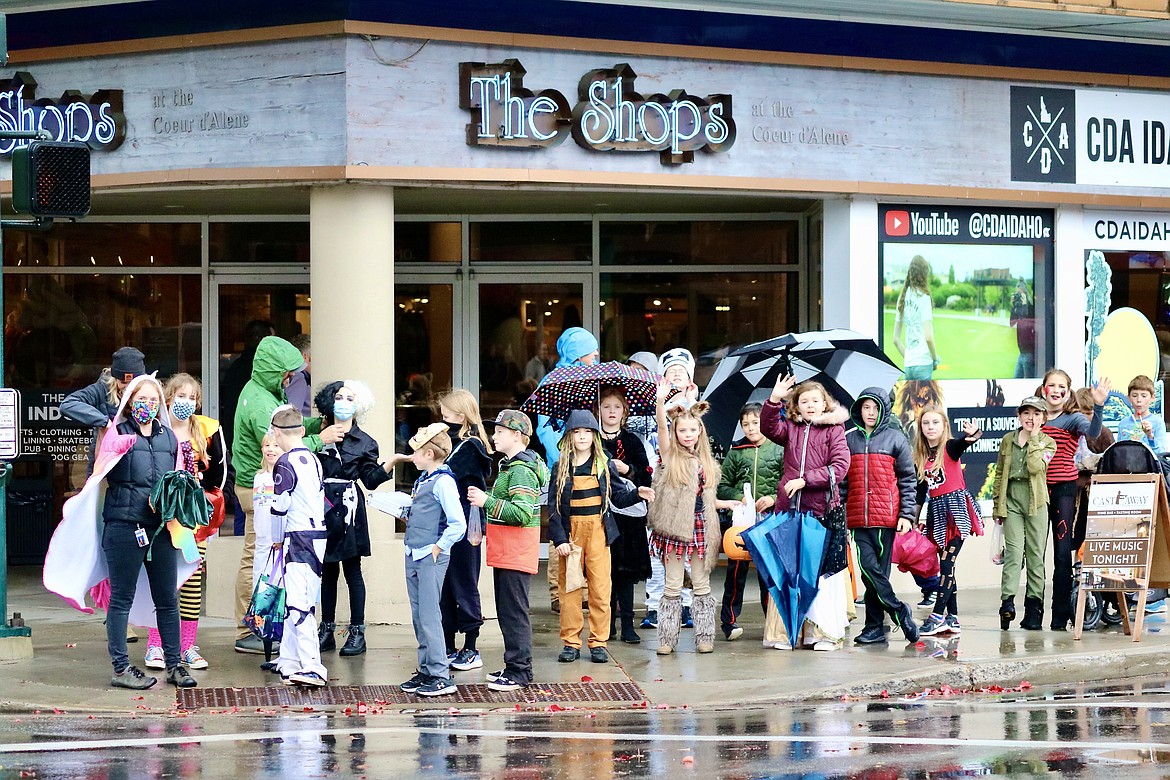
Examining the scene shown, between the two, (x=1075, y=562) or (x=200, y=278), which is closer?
(x=1075, y=562)

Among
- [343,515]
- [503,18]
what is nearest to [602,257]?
[503,18]

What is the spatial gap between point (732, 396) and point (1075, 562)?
3047mm

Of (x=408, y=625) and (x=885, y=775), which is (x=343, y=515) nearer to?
(x=408, y=625)

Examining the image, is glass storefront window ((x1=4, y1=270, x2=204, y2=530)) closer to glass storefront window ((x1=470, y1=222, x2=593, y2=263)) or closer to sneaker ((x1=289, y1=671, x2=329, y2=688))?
glass storefront window ((x1=470, y1=222, x2=593, y2=263))

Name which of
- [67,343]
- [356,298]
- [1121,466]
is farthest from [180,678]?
[1121,466]

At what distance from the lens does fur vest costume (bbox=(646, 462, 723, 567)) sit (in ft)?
33.8

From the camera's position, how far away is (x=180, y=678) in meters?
9.29

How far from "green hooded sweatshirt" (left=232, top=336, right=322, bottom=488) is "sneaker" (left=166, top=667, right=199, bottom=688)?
1.64 meters

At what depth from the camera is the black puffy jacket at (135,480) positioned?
909 cm

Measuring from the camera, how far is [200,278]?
1472 cm

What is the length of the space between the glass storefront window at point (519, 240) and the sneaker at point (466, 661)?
5729 millimetres

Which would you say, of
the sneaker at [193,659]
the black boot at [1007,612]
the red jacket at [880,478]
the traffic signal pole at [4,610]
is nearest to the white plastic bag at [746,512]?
the red jacket at [880,478]

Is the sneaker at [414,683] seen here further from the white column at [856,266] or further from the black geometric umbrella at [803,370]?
the white column at [856,266]

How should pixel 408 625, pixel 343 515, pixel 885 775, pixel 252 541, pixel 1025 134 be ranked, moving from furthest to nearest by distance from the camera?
pixel 1025 134
pixel 408 625
pixel 252 541
pixel 343 515
pixel 885 775
